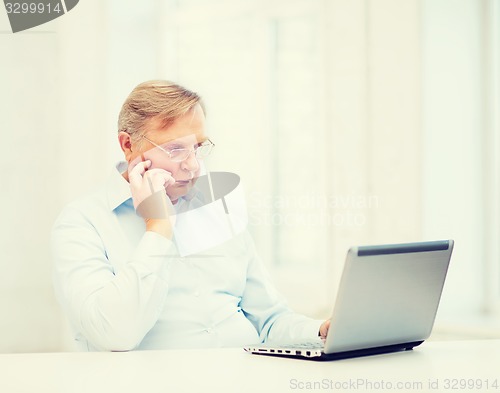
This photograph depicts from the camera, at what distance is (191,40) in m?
3.21

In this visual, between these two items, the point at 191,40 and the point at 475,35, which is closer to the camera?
the point at 475,35

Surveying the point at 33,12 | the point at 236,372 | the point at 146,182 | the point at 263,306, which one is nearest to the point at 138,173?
the point at 146,182

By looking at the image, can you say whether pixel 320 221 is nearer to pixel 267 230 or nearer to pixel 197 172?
pixel 267 230

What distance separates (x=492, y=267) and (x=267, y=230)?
880 mm

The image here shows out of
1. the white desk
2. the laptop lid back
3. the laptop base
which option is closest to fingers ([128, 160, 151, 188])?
the white desk

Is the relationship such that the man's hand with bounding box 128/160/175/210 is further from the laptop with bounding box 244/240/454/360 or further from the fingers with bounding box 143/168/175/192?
the laptop with bounding box 244/240/454/360

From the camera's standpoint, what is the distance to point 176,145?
1849mm

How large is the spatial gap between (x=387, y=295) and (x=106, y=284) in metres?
0.61

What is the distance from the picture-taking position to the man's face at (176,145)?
6.06 ft

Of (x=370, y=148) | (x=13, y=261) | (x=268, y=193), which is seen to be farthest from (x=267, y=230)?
(x=13, y=261)

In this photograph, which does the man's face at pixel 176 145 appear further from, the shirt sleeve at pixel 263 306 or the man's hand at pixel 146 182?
the shirt sleeve at pixel 263 306

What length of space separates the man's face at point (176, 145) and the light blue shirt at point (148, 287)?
96mm

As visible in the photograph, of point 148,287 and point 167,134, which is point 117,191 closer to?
point 167,134

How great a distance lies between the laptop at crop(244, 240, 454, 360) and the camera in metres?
1.28
